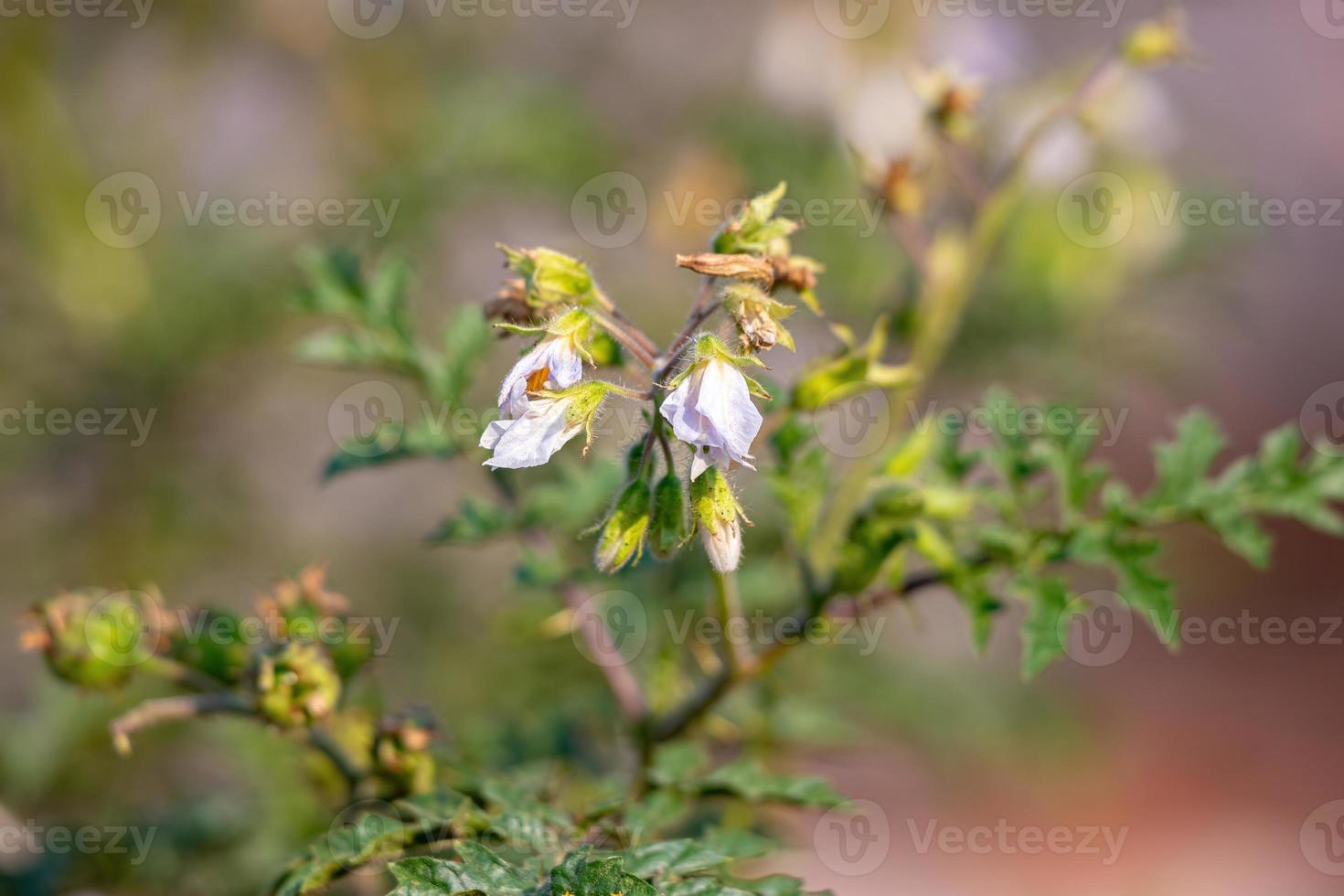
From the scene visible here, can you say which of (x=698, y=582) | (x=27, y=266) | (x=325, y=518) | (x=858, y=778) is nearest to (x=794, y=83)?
(x=698, y=582)

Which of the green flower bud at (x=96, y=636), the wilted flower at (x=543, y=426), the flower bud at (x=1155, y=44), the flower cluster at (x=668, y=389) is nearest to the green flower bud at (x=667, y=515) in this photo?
the flower cluster at (x=668, y=389)

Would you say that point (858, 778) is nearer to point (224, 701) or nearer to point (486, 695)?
point (486, 695)

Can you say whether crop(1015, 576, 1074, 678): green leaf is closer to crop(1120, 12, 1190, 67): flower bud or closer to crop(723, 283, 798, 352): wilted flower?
crop(723, 283, 798, 352): wilted flower

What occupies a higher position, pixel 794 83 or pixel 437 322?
pixel 794 83

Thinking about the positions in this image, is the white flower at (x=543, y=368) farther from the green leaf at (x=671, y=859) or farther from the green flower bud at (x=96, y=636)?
the green flower bud at (x=96, y=636)

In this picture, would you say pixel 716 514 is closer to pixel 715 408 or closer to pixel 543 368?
pixel 715 408
